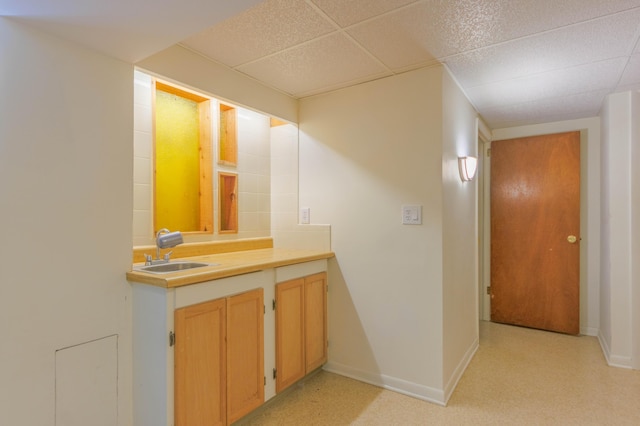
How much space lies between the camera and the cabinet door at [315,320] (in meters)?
2.55

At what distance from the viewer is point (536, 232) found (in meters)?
3.83

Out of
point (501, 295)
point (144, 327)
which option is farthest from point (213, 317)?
point (501, 295)

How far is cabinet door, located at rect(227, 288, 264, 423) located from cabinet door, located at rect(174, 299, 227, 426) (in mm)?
55

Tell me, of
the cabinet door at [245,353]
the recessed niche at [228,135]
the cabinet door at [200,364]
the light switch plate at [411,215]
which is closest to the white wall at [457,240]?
the light switch plate at [411,215]

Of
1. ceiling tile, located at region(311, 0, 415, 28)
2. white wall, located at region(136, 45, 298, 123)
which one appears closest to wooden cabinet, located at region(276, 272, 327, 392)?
white wall, located at region(136, 45, 298, 123)

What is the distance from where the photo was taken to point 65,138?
5.19 ft

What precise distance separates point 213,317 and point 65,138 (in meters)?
1.09

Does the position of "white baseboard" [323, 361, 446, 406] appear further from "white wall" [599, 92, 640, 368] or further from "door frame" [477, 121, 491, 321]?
"door frame" [477, 121, 491, 321]

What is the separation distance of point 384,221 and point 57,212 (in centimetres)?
192

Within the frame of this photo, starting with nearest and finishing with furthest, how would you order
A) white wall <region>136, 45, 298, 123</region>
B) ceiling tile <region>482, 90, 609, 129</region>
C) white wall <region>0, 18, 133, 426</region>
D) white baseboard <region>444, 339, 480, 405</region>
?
white wall <region>0, 18, 133, 426</region> → white wall <region>136, 45, 298, 123</region> → white baseboard <region>444, 339, 480, 405</region> → ceiling tile <region>482, 90, 609, 129</region>

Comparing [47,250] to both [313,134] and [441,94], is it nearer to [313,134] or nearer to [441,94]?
[313,134]

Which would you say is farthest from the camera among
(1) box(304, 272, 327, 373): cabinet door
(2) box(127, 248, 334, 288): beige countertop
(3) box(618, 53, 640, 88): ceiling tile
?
(1) box(304, 272, 327, 373): cabinet door

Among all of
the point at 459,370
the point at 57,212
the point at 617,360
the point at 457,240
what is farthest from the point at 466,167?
the point at 57,212

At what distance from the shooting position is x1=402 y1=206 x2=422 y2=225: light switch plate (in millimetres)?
2402
